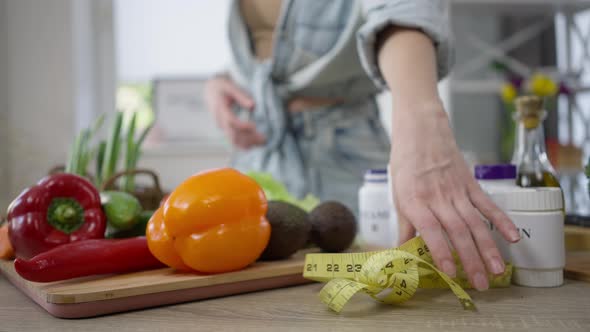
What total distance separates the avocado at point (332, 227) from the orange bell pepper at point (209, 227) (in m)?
0.17

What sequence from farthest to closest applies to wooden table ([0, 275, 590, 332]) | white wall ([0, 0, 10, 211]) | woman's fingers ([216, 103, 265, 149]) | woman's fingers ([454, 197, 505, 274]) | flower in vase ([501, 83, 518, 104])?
white wall ([0, 0, 10, 211]) < flower in vase ([501, 83, 518, 104]) < woman's fingers ([216, 103, 265, 149]) < woman's fingers ([454, 197, 505, 274]) < wooden table ([0, 275, 590, 332])

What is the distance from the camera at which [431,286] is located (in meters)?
0.90

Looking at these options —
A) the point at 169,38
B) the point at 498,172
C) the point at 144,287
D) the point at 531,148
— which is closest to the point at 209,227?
the point at 144,287

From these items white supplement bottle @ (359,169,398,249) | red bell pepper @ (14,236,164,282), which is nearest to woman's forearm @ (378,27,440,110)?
white supplement bottle @ (359,169,398,249)

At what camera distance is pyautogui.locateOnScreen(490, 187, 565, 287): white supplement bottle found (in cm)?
88

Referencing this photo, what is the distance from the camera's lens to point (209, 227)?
927 millimetres

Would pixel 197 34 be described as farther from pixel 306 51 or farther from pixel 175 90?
pixel 306 51

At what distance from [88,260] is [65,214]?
17 centimetres

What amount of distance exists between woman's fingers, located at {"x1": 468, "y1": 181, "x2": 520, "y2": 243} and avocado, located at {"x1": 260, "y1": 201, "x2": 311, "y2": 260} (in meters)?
0.31

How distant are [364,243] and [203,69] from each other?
9.08ft

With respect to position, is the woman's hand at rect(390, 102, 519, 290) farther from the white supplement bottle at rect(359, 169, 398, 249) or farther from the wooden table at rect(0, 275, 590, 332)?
the white supplement bottle at rect(359, 169, 398, 249)

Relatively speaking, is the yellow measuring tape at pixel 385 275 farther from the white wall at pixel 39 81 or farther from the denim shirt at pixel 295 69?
the white wall at pixel 39 81

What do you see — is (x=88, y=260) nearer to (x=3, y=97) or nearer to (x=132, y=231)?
(x=132, y=231)

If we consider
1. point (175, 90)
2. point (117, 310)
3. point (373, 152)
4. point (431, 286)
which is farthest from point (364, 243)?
point (175, 90)
